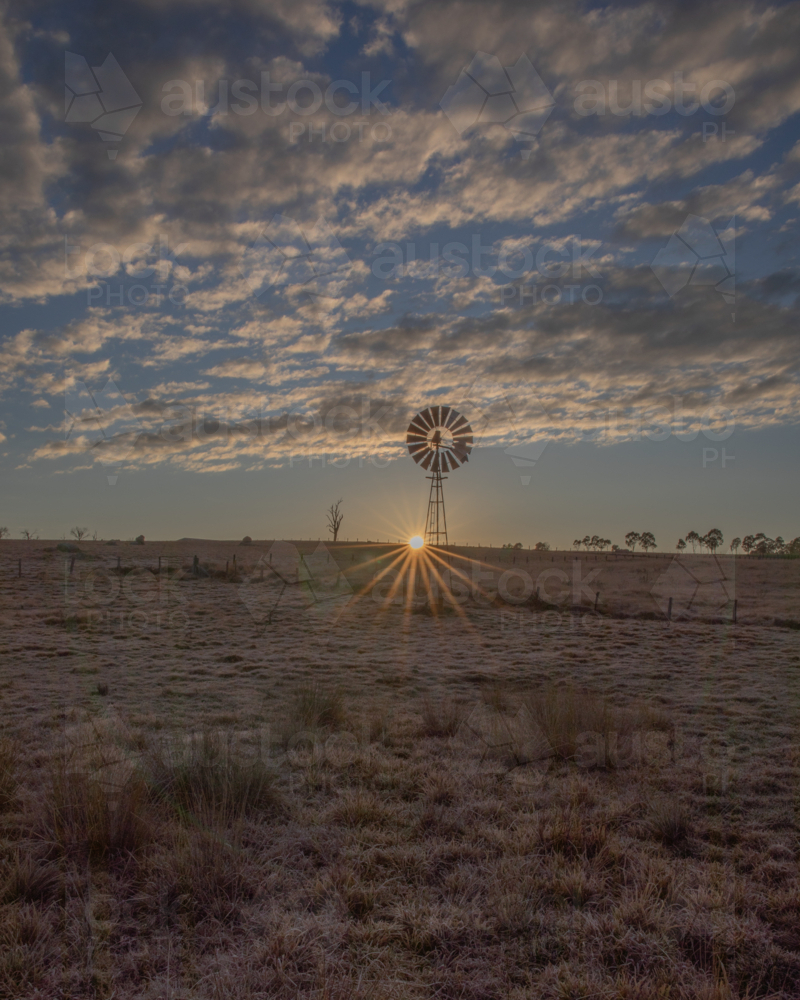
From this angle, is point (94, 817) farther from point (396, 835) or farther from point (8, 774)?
point (396, 835)

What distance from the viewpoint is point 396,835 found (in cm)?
491

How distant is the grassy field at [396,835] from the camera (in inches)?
133

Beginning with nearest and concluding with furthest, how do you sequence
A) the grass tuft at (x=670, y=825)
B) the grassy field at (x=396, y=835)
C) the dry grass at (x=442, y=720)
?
the grassy field at (x=396, y=835), the grass tuft at (x=670, y=825), the dry grass at (x=442, y=720)

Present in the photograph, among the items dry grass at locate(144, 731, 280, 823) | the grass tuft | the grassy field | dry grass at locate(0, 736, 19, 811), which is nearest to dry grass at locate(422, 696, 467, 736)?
the grassy field

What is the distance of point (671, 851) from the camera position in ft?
15.5

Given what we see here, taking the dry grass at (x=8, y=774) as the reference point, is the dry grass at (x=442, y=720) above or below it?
below

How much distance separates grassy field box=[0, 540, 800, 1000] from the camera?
11.1 feet

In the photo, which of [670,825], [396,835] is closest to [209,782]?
[396,835]

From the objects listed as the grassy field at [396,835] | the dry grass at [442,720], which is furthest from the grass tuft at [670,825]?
the dry grass at [442,720]

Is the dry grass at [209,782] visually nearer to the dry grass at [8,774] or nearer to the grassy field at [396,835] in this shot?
the grassy field at [396,835]

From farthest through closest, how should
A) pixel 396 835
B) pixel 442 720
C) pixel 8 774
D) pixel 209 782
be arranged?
pixel 442 720, pixel 8 774, pixel 209 782, pixel 396 835

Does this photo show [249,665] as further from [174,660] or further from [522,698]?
[522,698]

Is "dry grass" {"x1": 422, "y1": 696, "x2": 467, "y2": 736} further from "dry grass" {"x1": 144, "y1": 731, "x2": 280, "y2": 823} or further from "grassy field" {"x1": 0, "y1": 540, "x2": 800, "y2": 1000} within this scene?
"dry grass" {"x1": 144, "y1": 731, "x2": 280, "y2": 823}

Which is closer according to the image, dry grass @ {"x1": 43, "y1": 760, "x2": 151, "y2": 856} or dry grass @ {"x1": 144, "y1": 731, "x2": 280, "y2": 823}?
dry grass @ {"x1": 43, "y1": 760, "x2": 151, "y2": 856}
